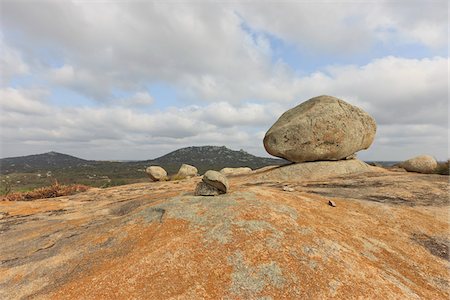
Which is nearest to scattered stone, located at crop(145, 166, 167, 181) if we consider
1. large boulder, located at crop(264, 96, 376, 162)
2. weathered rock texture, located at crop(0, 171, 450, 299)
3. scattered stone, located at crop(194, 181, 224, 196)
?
large boulder, located at crop(264, 96, 376, 162)

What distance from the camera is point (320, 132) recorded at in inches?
1014

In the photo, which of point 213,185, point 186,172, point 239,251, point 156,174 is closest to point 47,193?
point 213,185

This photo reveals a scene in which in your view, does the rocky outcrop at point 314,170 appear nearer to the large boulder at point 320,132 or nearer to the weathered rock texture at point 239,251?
the large boulder at point 320,132

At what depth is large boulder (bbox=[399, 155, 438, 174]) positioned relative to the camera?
2630 centimetres

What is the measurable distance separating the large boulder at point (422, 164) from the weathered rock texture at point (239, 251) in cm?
1413

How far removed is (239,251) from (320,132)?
19722 mm

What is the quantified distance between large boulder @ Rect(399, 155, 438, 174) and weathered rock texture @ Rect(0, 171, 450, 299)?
14132 millimetres

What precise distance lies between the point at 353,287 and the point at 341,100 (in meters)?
23.7

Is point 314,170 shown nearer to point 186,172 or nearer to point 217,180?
point 217,180

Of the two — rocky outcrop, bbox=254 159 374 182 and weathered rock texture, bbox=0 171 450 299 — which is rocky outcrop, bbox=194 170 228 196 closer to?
weathered rock texture, bbox=0 171 450 299

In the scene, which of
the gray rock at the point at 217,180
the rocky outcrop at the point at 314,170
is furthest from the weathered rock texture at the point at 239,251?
the rocky outcrop at the point at 314,170

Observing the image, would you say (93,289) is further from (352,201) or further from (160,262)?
(352,201)

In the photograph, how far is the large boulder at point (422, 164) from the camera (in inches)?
1035

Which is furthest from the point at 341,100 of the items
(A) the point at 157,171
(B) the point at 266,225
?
(A) the point at 157,171
